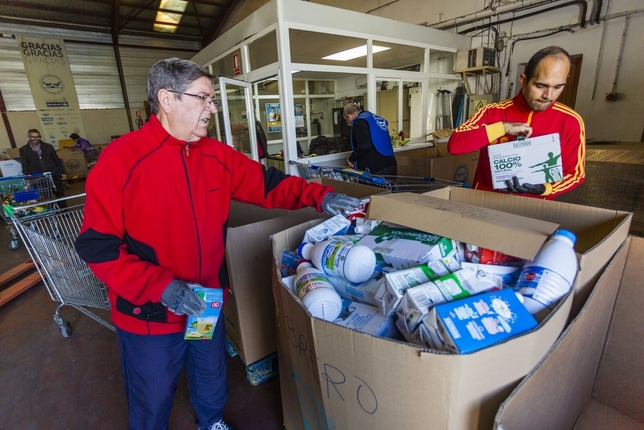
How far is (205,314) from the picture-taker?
1.04 metres

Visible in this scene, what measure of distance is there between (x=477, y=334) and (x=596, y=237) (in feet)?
2.59

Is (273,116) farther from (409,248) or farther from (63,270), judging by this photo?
(409,248)

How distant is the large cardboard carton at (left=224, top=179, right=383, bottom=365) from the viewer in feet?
4.83

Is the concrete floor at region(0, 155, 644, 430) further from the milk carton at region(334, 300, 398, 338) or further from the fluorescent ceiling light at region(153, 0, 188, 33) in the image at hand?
the fluorescent ceiling light at region(153, 0, 188, 33)

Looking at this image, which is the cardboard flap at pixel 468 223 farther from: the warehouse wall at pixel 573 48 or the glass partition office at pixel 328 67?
the warehouse wall at pixel 573 48

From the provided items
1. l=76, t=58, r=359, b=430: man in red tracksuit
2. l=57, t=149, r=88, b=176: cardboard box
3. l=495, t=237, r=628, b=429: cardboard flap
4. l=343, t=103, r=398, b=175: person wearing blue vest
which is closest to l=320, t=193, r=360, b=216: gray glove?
l=76, t=58, r=359, b=430: man in red tracksuit

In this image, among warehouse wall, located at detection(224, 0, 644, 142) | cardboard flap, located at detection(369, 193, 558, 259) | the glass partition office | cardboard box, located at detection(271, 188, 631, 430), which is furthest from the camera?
warehouse wall, located at detection(224, 0, 644, 142)

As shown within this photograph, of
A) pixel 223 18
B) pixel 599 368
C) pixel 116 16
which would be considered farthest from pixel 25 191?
pixel 223 18

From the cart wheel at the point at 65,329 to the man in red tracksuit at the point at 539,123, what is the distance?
2.87 metres

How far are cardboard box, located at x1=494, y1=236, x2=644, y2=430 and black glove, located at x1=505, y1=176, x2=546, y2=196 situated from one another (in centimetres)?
42

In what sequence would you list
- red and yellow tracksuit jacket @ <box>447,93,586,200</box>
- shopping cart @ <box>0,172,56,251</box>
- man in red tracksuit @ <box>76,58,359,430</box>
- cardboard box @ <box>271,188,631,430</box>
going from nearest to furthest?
1. cardboard box @ <box>271,188,631,430</box>
2. man in red tracksuit @ <box>76,58,359,430</box>
3. red and yellow tracksuit jacket @ <box>447,93,586,200</box>
4. shopping cart @ <box>0,172,56,251</box>

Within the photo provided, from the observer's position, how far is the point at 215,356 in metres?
1.38

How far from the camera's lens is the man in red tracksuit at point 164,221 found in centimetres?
98

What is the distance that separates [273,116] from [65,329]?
4.85 metres
